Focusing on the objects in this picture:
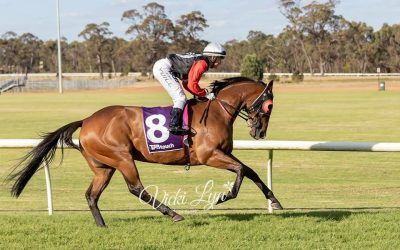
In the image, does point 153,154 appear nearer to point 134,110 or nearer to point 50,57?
point 134,110

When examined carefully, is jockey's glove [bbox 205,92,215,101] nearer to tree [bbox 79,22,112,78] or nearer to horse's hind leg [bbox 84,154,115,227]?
horse's hind leg [bbox 84,154,115,227]

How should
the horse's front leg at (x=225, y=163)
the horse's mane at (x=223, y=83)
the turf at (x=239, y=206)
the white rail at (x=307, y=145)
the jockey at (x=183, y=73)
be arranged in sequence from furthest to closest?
the white rail at (x=307, y=145), the horse's mane at (x=223, y=83), the jockey at (x=183, y=73), the horse's front leg at (x=225, y=163), the turf at (x=239, y=206)

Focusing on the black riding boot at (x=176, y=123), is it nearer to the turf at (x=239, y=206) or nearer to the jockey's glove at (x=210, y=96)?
the jockey's glove at (x=210, y=96)

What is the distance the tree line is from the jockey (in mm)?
93011

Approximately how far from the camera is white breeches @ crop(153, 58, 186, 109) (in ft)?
22.3

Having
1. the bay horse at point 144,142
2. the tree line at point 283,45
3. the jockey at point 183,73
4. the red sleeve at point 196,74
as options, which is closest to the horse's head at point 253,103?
the bay horse at point 144,142

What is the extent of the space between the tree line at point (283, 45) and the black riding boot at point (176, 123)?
93403mm

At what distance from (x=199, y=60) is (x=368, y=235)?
7.95ft

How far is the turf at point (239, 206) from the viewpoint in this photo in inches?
223

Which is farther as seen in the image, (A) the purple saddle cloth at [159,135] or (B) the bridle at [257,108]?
(B) the bridle at [257,108]

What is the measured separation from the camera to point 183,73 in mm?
7000

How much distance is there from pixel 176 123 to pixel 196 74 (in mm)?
538

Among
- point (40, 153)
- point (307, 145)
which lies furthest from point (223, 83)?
point (40, 153)

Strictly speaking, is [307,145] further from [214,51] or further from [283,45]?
[283,45]
